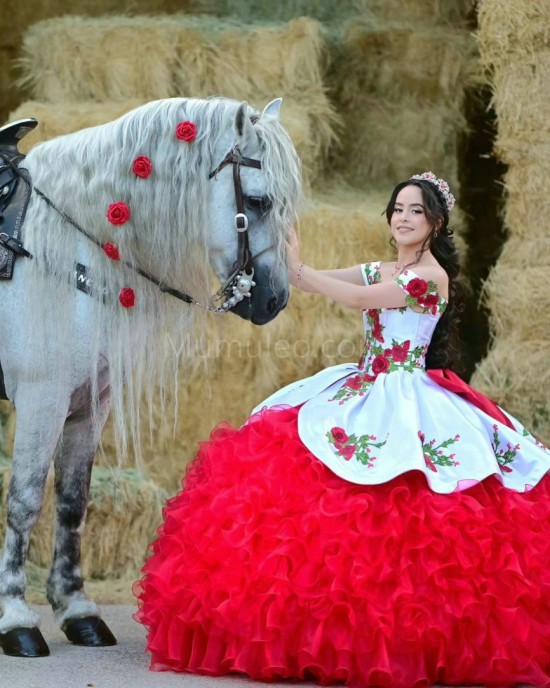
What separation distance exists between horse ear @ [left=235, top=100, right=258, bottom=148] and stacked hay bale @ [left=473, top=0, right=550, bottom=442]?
5.78 feet

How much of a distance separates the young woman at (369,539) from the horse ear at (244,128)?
295 millimetres

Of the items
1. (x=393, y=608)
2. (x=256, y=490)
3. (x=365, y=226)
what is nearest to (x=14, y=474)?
(x=256, y=490)

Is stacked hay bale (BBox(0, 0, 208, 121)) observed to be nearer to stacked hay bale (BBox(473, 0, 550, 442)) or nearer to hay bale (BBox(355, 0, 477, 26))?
hay bale (BBox(355, 0, 477, 26))

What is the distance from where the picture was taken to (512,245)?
434 cm

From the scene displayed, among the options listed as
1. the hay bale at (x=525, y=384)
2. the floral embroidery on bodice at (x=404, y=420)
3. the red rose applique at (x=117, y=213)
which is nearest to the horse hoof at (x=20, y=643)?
the floral embroidery on bodice at (x=404, y=420)

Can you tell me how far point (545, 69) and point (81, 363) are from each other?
2271mm

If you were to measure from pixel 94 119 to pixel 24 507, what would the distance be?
188 centimetres

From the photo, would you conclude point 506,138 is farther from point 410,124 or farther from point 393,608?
point 393,608

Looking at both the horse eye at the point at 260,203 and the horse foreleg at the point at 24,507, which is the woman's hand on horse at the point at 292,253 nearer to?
the horse eye at the point at 260,203

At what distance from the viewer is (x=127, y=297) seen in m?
2.94

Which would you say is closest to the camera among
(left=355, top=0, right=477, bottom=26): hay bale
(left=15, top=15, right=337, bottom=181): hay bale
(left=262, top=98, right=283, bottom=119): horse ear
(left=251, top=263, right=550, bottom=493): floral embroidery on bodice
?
(left=251, top=263, right=550, bottom=493): floral embroidery on bodice

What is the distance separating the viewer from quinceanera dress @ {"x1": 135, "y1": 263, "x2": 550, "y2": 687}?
257cm

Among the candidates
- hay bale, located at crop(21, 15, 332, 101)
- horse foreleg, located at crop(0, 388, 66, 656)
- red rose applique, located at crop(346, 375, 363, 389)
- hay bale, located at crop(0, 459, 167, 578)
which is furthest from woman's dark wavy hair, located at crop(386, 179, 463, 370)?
hay bale, located at crop(21, 15, 332, 101)

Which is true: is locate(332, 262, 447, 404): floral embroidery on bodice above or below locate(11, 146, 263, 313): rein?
below
